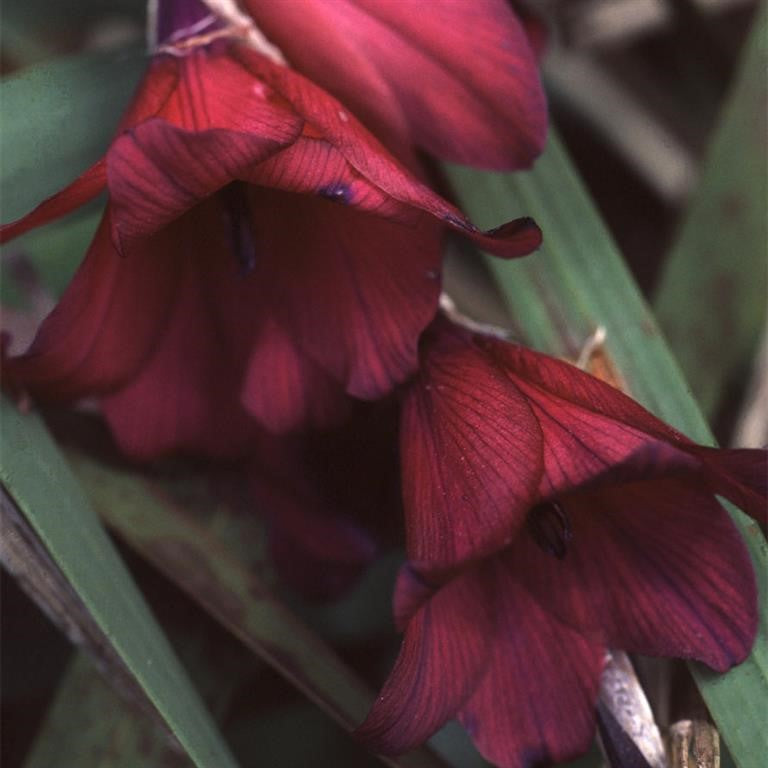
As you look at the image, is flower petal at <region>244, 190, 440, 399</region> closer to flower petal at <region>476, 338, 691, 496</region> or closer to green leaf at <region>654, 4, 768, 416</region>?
flower petal at <region>476, 338, 691, 496</region>

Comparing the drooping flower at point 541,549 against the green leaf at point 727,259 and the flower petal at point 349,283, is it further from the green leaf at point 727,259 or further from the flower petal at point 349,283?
the green leaf at point 727,259

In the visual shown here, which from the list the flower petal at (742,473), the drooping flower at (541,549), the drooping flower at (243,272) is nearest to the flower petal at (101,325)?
the drooping flower at (243,272)

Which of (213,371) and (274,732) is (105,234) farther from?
(274,732)

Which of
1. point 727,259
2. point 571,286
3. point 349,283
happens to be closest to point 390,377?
point 349,283

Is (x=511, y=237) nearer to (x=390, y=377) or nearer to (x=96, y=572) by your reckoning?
(x=390, y=377)

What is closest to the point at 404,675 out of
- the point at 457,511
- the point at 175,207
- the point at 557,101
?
the point at 457,511

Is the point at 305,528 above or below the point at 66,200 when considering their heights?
below

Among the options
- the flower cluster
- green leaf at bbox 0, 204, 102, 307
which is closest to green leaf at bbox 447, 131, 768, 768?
the flower cluster
